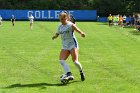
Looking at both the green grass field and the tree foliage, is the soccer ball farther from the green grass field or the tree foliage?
the tree foliage

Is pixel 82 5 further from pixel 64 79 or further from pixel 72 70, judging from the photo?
pixel 64 79

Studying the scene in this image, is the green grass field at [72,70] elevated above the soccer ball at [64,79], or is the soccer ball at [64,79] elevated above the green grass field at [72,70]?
the soccer ball at [64,79]

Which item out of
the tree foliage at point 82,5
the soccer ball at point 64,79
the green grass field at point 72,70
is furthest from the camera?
the tree foliage at point 82,5

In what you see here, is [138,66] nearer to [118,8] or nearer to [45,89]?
[45,89]

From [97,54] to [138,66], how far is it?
17.2ft

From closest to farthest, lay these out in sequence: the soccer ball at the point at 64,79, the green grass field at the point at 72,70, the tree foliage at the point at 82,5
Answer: the green grass field at the point at 72,70
the soccer ball at the point at 64,79
the tree foliage at the point at 82,5

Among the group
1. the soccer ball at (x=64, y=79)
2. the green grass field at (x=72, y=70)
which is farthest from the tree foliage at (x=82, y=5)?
the soccer ball at (x=64, y=79)

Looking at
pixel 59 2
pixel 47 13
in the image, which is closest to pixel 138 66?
pixel 47 13

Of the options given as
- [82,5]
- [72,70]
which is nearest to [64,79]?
[72,70]

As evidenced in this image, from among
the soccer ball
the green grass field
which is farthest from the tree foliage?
the soccer ball

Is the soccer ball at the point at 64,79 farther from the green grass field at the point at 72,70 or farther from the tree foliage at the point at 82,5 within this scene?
the tree foliage at the point at 82,5

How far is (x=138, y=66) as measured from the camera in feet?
55.7

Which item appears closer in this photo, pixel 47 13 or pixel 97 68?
pixel 97 68

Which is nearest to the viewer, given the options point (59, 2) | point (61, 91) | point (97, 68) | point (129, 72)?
point (61, 91)
